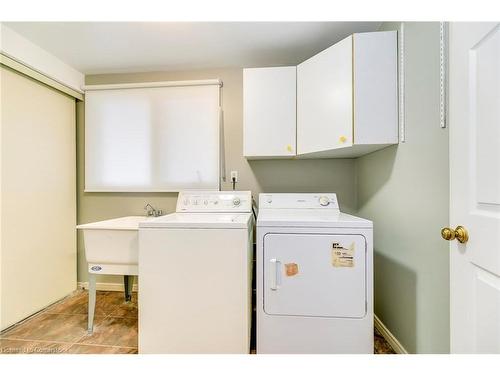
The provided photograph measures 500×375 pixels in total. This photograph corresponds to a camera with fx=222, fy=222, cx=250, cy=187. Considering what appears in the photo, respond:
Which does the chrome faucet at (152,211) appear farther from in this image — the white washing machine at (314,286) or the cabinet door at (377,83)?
the cabinet door at (377,83)

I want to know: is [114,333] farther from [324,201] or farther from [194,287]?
[324,201]

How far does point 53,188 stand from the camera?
213 centimetres

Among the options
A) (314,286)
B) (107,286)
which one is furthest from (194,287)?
(107,286)

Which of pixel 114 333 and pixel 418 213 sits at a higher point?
pixel 418 213

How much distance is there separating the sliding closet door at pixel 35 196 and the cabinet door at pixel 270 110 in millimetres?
1853

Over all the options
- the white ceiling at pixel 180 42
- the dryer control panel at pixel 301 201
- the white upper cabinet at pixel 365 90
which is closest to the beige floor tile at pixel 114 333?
the dryer control panel at pixel 301 201

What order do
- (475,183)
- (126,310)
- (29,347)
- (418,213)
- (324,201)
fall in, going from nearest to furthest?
(475,183) < (418,213) < (29,347) < (324,201) < (126,310)

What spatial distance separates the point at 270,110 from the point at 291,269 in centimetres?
129

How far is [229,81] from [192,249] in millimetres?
1759

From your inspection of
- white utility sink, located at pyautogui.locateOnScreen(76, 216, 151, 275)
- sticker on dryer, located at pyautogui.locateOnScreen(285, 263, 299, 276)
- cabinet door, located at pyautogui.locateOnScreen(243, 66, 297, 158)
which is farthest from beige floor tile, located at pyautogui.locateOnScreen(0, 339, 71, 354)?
cabinet door, located at pyautogui.locateOnScreen(243, 66, 297, 158)

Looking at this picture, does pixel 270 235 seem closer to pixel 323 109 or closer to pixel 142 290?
pixel 142 290

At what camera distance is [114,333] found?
1.68m

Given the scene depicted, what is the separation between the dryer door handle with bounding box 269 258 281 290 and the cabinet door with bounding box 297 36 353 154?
91 cm
